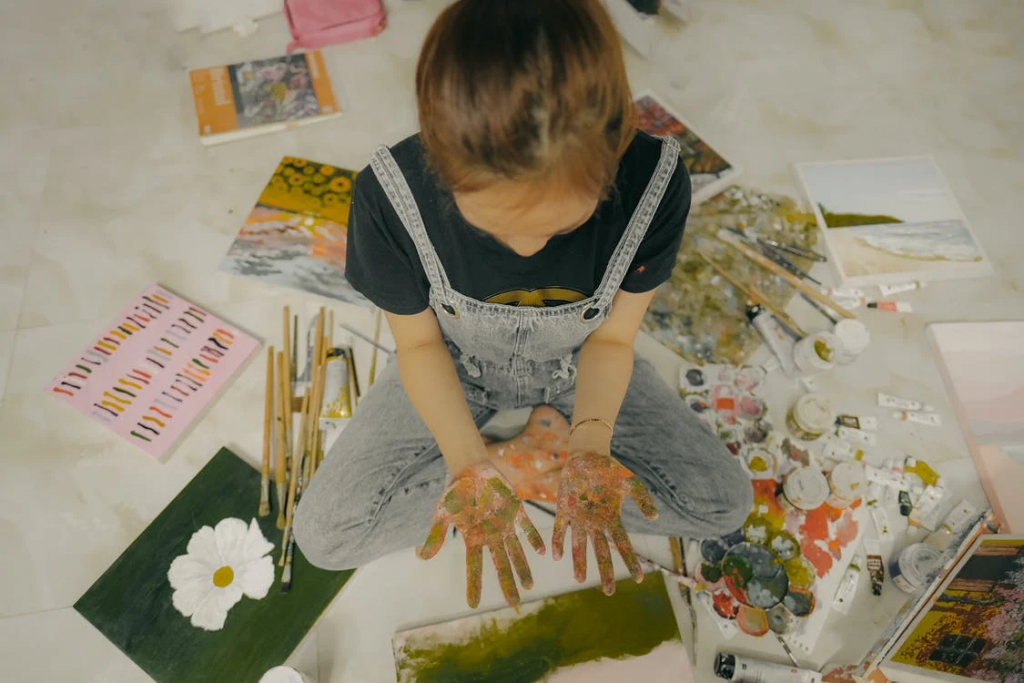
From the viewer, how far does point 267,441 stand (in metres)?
1.31

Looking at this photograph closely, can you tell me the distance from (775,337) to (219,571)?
4.61 feet

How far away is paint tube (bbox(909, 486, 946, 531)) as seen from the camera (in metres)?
1.31

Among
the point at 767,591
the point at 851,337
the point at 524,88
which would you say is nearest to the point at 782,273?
the point at 851,337

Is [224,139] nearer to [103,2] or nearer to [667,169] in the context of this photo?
[103,2]

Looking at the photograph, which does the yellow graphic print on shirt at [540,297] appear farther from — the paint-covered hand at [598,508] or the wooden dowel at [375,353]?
the wooden dowel at [375,353]

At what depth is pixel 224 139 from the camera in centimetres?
174

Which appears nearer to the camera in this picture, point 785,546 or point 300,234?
point 785,546

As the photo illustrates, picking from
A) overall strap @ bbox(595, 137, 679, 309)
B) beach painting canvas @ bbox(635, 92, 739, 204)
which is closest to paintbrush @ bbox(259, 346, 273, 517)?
overall strap @ bbox(595, 137, 679, 309)

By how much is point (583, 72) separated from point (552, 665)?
1061 millimetres

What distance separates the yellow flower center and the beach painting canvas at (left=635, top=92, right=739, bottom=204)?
1.50m

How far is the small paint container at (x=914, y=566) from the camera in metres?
1.21

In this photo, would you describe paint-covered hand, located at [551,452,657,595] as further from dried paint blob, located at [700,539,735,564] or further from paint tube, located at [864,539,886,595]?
paint tube, located at [864,539,886,595]

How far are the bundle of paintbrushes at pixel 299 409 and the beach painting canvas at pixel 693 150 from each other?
1.08m

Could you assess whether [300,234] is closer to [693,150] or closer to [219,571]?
[219,571]
